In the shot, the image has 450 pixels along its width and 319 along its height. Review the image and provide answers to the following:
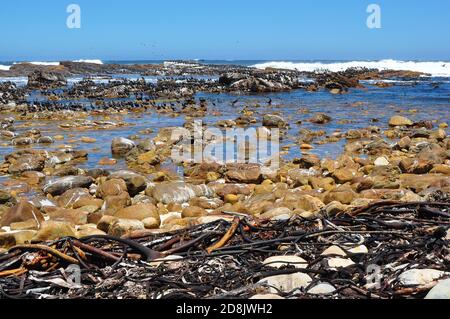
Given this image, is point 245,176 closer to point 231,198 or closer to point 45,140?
point 231,198

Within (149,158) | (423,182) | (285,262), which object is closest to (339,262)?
(285,262)

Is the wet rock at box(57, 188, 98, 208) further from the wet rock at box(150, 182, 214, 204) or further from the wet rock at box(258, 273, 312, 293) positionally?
the wet rock at box(258, 273, 312, 293)

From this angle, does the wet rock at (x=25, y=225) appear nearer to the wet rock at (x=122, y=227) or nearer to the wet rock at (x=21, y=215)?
the wet rock at (x=21, y=215)

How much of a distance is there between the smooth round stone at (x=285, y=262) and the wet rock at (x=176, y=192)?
3.33m

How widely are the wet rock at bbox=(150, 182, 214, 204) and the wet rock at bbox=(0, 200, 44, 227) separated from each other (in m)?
1.58

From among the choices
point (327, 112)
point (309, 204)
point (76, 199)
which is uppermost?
point (327, 112)

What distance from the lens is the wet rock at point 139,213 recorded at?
4777 millimetres

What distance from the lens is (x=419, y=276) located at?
237 centimetres

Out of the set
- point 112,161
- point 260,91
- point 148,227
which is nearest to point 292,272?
point 148,227

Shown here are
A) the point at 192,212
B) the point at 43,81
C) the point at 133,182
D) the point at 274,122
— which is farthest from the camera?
the point at 43,81

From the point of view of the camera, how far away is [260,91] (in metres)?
28.0

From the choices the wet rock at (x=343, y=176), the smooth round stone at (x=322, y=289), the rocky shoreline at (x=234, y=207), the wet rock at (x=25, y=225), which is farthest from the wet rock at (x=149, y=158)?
the smooth round stone at (x=322, y=289)

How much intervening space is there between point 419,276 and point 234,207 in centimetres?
320

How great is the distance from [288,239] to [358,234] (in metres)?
0.47
